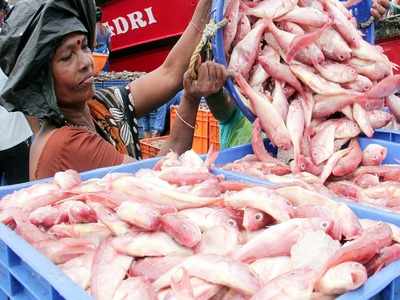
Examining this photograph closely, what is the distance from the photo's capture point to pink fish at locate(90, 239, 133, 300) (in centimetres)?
103

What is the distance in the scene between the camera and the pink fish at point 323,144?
2035 millimetres

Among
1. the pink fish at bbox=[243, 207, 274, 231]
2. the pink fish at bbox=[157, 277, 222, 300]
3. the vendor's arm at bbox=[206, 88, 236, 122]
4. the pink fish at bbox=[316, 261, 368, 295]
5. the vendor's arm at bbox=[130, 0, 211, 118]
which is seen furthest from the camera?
the vendor's arm at bbox=[130, 0, 211, 118]

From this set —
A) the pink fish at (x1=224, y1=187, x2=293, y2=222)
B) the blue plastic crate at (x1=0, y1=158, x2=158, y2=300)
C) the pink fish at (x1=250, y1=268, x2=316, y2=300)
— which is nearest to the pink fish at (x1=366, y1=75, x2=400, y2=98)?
the pink fish at (x1=224, y1=187, x2=293, y2=222)

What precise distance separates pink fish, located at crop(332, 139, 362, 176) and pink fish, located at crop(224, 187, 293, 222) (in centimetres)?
72

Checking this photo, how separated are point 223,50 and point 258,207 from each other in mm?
1188

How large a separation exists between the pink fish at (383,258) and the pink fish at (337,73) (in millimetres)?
1261

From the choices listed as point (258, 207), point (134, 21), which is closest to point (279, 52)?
point (258, 207)

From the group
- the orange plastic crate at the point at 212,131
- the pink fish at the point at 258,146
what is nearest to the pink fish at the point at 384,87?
the pink fish at the point at 258,146

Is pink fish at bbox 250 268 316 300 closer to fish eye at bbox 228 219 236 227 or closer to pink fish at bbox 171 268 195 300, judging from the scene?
pink fish at bbox 171 268 195 300

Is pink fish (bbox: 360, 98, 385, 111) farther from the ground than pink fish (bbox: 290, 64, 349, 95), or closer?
closer

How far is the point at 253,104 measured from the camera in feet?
7.22

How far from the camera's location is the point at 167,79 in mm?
2781

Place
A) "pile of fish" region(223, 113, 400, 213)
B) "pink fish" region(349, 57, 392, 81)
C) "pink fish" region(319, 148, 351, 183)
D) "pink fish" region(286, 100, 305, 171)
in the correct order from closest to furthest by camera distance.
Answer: "pile of fish" region(223, 113, 400, 213) < "pink fish" region(319, 148, 351, 183) < "pink fish" region(286, 100, 305, 171) < "pink fish" region(349, 57, 392, 81)

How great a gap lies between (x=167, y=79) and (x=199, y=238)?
1722 millimetres
